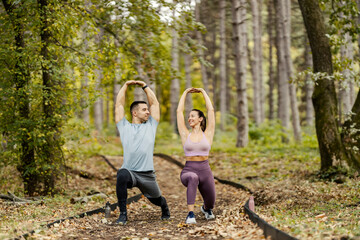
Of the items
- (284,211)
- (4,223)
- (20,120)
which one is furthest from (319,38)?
(4,223)

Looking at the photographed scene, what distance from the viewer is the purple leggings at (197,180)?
653 cm

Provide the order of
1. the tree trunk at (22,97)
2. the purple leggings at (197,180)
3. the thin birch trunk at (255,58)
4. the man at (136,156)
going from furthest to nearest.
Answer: the thin birch trunk at (255,58) → the tree trunk at (22,97) → the man at (136,156) → the purple leggings at (197,180)

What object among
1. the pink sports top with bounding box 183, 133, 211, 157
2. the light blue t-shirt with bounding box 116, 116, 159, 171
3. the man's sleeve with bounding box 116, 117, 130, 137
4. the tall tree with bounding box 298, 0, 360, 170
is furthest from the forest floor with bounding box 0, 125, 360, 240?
the man's sleeve with bounding box 116, 117, 130, 137

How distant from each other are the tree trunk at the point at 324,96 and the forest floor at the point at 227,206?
27.6 inches

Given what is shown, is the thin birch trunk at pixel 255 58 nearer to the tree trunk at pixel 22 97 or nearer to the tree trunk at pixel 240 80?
the tree trunk at pixel 240 80

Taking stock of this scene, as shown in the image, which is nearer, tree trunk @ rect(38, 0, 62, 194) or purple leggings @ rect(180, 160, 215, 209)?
purple leggings @ rect(180, 160, 215, 209)

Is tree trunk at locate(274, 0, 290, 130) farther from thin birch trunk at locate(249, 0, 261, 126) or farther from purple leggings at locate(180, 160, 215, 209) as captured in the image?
purple leggings at locate(180, 160, 215, 209)

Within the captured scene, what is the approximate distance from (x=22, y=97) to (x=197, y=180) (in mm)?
4738

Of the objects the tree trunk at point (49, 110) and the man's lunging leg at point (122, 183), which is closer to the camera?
the man's lunging leg at point (122, 183)

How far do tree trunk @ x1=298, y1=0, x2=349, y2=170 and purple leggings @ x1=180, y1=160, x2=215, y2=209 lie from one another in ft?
17.5

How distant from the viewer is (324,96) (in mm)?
11055

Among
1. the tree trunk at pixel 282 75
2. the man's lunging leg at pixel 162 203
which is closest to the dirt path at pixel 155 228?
the man's lunging leg at pixel 162 203

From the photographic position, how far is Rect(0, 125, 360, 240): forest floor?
222 inches

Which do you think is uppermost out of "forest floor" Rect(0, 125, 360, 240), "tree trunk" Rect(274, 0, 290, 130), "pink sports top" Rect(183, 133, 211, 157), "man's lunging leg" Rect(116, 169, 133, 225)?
"tree trunk" Rect(274, 0, 290, 130)
